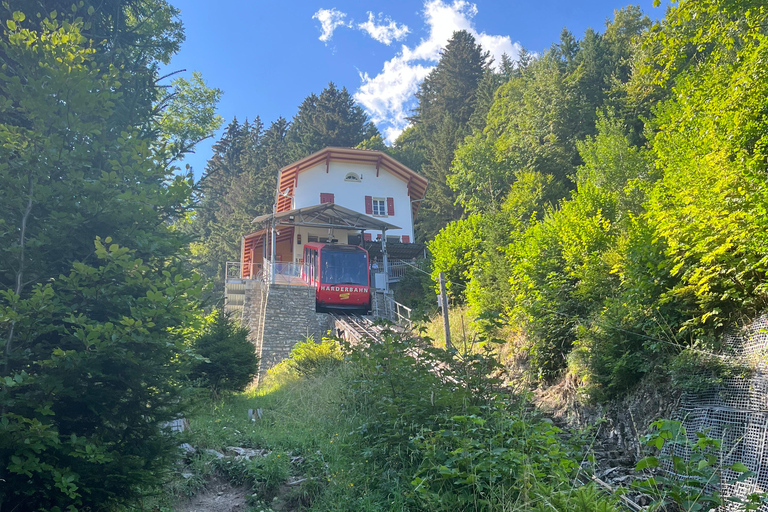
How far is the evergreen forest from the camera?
3.94 metres

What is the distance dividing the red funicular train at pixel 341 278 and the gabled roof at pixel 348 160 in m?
9.79

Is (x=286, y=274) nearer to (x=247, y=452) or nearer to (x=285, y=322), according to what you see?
(x=285, y=322)

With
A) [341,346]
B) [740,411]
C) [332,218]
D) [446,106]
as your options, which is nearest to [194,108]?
[332,218]

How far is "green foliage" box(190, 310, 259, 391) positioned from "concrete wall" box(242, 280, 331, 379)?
5887 mm

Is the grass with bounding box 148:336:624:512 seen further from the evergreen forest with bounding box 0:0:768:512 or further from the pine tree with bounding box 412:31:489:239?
the pine tree with bounding box 412:31:489:239

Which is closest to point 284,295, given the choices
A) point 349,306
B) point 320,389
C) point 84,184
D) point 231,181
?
point 349,306

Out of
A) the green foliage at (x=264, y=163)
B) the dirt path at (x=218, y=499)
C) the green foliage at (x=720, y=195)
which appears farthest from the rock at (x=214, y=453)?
the green foliage at (x=264, y=163)

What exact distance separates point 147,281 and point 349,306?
57.2 feet

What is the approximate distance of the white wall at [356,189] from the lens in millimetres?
30484

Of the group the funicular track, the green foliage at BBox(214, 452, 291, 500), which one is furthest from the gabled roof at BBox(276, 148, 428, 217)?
the green foliage at BBox(214, 452, 291, 500)

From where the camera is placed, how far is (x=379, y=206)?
105ft

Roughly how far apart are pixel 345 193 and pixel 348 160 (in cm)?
228

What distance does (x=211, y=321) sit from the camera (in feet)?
45.6

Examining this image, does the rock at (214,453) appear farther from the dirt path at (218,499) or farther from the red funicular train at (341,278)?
the red funicular train at (341,278)
